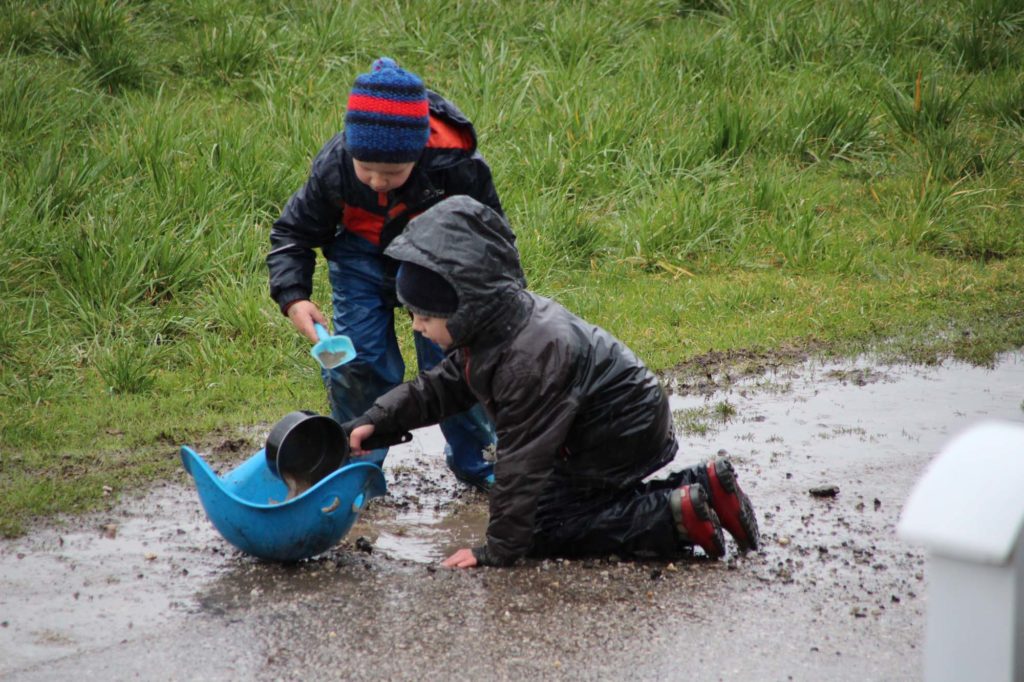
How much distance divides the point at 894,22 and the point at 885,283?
391 centimetres

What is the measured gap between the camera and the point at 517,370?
3580 millimetres

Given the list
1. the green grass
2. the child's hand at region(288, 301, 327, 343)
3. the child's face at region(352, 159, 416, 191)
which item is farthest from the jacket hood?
the green grass

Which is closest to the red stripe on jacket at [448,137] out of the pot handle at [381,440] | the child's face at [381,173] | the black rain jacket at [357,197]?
the black rain jacket at [357,197]

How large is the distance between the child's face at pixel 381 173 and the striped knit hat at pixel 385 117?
0.11 feet

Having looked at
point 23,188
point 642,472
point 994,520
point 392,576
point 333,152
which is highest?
point 994,520

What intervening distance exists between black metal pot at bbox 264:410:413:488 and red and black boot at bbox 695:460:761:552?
102cm

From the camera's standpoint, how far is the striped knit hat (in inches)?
152

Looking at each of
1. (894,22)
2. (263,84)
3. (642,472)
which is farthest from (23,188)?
(894,22)

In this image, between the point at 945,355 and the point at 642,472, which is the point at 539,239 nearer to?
the point at 945,355

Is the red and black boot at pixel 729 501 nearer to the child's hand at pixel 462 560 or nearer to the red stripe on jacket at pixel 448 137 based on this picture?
the child's hand at pixel 462 560

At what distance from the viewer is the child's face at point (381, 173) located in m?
3.96

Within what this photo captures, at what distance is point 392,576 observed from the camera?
3.70m

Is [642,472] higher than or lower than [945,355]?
higher

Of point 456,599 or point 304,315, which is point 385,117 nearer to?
point 304,315
